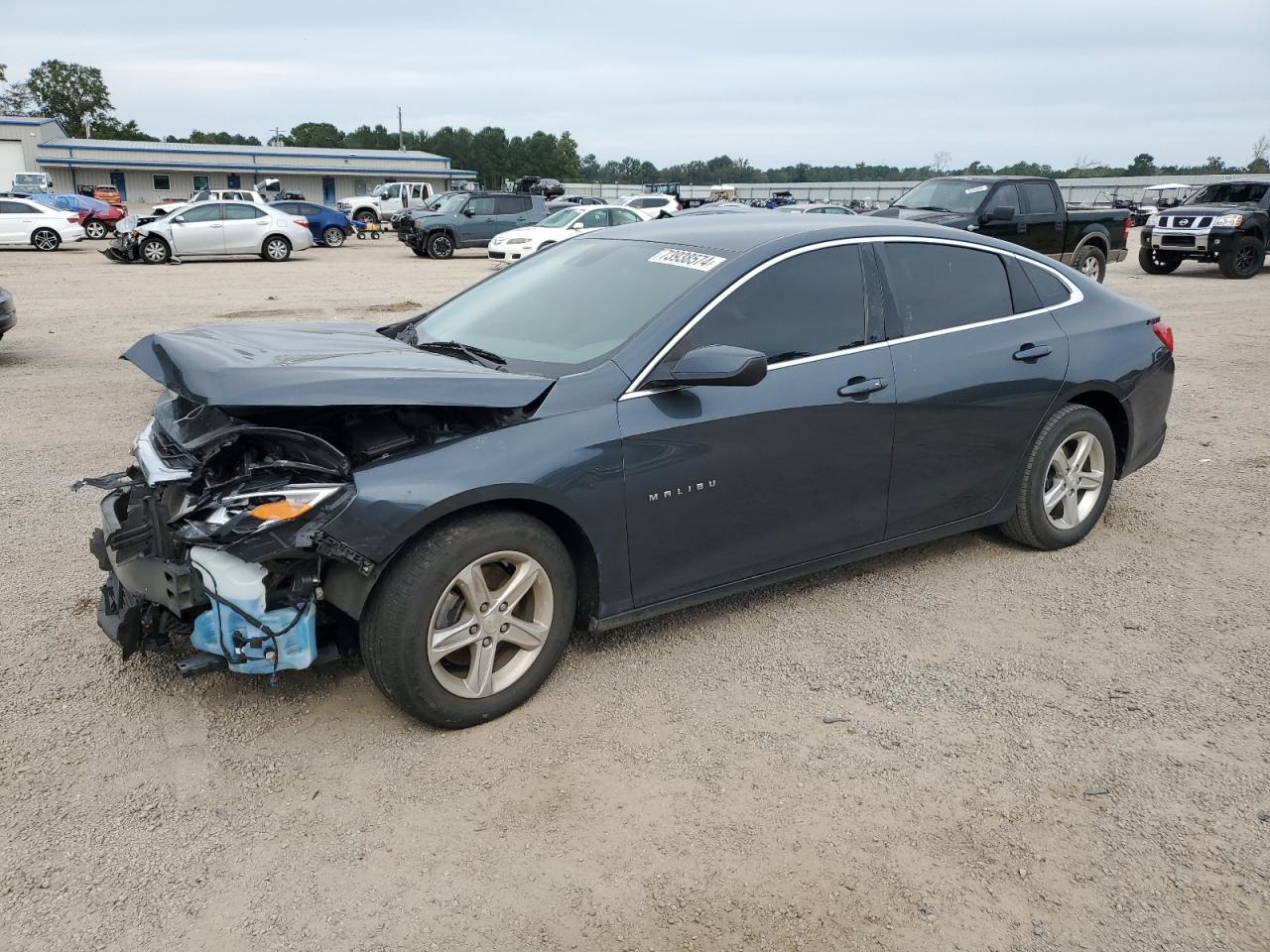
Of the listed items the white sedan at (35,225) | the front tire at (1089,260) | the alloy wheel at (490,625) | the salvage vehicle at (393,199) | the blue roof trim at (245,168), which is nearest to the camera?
the alloy wheel at (490,625)

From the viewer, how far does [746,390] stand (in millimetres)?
3812

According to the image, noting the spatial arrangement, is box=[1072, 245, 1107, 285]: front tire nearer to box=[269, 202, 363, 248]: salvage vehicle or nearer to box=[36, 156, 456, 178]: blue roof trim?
box=[269, 202, 363, 248]: salvage vehicle

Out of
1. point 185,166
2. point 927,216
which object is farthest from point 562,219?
point 185,166

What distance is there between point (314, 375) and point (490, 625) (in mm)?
1003

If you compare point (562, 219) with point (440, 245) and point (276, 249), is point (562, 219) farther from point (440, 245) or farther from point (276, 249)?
point (276, 249)

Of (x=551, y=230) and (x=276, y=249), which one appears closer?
(x=551, y=230)

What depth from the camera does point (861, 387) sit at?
4098 mm

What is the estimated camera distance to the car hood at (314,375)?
10.2ft

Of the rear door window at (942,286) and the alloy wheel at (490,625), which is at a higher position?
the rear door window at (942,286)

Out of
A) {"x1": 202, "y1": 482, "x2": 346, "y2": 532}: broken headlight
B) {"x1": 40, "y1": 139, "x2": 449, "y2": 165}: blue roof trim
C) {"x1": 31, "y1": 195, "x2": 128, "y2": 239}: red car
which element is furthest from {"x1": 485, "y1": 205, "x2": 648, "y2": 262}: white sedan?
{"x1": 40, "y1": 139, "x2": 449, "y2": 165}: blue roof trim

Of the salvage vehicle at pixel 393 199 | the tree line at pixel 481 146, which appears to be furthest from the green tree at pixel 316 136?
the salvage vehicle at pixel 393 199

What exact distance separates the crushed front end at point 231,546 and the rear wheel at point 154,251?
22.5 m

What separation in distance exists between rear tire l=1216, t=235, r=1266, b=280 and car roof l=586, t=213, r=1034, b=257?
17508 mm

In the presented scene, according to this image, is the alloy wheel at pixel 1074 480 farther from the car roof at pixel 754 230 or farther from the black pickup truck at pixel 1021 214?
the black pickup truck at pixel 1021 214
